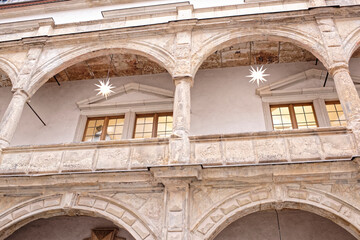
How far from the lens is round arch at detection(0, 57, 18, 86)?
323 inches

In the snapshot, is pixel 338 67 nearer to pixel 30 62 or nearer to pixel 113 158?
pixel 113 158

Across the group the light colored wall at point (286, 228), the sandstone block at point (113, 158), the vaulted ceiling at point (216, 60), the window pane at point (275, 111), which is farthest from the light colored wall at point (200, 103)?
the sandstone block at point (113, 158)

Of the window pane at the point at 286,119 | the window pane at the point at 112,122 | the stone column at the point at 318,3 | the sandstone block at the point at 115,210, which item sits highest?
the stone column at the point at 318,3

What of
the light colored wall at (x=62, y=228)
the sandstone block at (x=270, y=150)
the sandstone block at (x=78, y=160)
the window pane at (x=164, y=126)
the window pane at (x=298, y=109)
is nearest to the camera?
the sandstone block at (x=270, y=150)

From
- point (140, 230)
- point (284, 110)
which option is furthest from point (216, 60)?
point (140, 230)

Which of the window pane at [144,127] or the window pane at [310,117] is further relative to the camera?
the window pane at [144,127]

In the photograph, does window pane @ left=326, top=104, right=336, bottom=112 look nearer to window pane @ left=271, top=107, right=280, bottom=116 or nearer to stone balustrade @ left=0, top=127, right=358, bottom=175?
window pane @ left=271, top=107, right=280, bottom=116

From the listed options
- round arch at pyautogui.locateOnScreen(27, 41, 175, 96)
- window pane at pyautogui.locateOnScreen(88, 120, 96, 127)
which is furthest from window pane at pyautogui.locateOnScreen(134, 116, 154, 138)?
round arch at pyautogui.locateOnScreen(27, 41, 175, 96)

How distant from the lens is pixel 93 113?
9.90 meters

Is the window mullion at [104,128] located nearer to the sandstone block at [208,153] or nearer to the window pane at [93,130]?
the window pane at [93,130]

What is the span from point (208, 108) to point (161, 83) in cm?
187

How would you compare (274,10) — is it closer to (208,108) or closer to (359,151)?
(208,108)

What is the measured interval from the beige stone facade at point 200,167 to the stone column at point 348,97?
0.06ft

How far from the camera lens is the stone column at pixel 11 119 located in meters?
7.03
